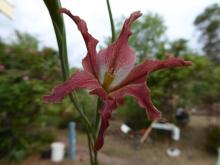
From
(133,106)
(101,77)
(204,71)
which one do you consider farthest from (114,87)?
(204,71)

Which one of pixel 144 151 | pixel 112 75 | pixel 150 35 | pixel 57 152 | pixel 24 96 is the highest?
pixel 150 35

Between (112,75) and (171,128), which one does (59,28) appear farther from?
(171,128)

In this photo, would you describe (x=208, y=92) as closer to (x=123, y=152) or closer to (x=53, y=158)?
(x=123, y=152)

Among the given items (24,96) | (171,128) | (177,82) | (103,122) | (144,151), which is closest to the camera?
(103,122)

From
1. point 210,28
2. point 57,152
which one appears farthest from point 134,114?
point 210,28

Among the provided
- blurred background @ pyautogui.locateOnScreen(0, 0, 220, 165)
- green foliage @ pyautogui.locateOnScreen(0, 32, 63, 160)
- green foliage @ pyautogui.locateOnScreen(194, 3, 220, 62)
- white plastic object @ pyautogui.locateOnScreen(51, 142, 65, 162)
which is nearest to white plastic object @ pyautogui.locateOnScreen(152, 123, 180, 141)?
blurred background @ pyautogui.locateOnScreen(0, 0, 220, 165)

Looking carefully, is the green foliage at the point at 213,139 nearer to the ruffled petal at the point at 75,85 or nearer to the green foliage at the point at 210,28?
the ruffled petal at the point at 75,85

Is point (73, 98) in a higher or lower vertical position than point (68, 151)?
higher
